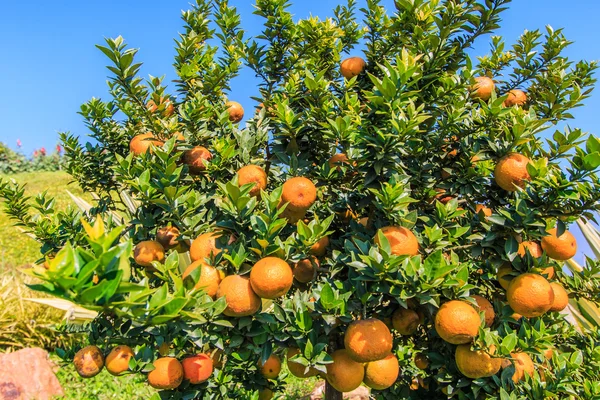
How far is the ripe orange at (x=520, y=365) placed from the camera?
75.5 inches

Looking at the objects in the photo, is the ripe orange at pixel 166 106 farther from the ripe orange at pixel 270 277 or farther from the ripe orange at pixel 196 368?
the ripe orange at pixel 196 368

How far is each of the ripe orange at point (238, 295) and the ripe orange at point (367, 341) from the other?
38cm

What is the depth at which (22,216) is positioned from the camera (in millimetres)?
2490

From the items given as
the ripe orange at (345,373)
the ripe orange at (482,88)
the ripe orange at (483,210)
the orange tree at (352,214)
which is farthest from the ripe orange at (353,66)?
the ripe orange at (345,373)

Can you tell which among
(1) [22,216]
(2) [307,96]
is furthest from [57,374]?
(2) [307,96]

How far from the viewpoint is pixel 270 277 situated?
148 cm

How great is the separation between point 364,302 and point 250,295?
0.43 metres

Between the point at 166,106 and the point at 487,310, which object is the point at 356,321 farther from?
the point at 166,106

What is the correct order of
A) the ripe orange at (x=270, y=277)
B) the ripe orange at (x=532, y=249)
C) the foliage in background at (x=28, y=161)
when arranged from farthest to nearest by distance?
the foliage in background at (x=28, y=161)
the ripe orange at (x=532, y=249)
the ripe orange at (x=270, y=277)

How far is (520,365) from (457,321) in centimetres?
67

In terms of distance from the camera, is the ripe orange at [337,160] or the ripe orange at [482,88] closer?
the ripe orange at [337,160]

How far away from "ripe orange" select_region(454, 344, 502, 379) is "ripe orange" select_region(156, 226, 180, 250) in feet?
4.45

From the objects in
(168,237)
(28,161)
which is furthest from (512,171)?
(28,161)

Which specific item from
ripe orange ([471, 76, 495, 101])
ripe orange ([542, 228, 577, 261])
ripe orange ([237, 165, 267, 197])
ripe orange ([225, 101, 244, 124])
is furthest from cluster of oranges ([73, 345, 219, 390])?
ripe orange ([471, 76, 495, 101])
